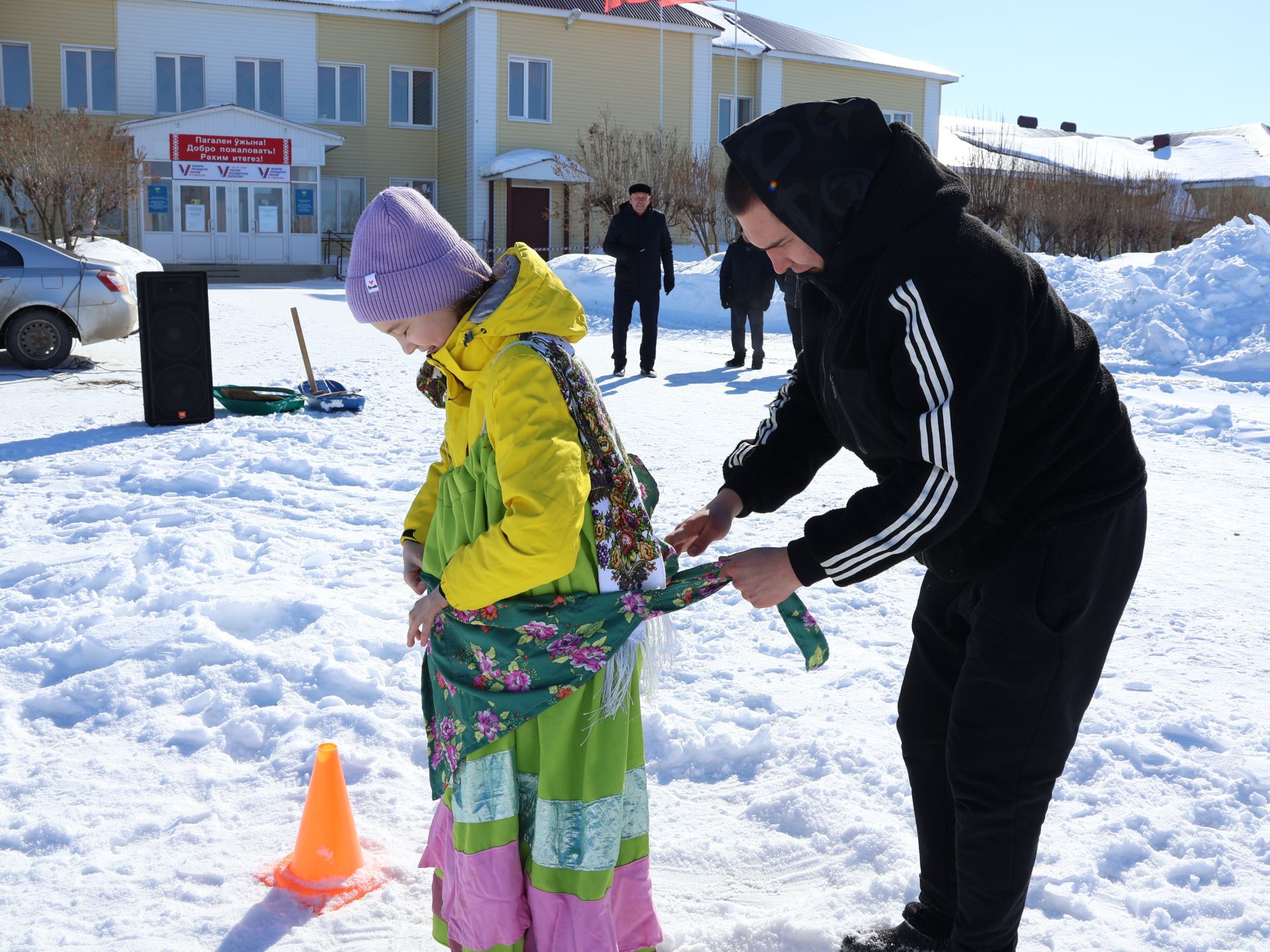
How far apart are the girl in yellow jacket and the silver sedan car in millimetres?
11236

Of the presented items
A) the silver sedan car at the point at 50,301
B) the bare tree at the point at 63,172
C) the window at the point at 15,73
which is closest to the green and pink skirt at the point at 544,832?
the silver sedan car at the point at 50,301

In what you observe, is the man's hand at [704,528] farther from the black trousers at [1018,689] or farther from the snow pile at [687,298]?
the snow pile at [687,298]

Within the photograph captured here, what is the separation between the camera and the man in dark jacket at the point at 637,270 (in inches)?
459

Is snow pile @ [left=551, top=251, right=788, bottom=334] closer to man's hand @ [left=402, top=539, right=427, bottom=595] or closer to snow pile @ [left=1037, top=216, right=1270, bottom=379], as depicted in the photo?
snow pile @ [left=1037, top=216, right=1270, bottom=379]

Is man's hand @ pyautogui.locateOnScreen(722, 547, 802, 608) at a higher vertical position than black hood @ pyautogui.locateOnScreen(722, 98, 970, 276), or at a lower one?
lower

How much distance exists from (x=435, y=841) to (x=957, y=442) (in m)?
1.46

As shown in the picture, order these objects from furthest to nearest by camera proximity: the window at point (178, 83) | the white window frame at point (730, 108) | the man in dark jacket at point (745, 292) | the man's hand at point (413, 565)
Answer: the white window frame at point (730, 108)
the window at point (178, 83)
the man in dark jacket at point (745, 292)
the man's hand at point (413, 565)

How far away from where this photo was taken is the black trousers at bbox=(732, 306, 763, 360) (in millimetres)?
12359

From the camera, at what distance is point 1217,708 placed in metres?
3.75

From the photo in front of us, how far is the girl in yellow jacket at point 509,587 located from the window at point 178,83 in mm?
33722

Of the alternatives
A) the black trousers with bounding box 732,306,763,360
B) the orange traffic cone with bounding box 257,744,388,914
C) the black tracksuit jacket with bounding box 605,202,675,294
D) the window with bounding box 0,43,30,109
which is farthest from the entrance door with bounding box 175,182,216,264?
the orange traffic cone with bounding box 257,744,388,914

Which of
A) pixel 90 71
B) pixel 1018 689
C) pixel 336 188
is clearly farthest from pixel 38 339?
pixel 90 71

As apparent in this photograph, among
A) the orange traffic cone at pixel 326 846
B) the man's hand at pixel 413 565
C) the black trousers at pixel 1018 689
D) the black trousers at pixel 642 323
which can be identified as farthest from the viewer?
the black trousers at pixel 642 323

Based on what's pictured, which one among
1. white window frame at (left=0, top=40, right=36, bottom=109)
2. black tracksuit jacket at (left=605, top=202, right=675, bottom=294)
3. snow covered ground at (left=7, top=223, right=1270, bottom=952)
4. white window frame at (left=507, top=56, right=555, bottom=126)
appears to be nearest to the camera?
snow covered ground at (left=7, top=223, right=1270, bottom=952)
